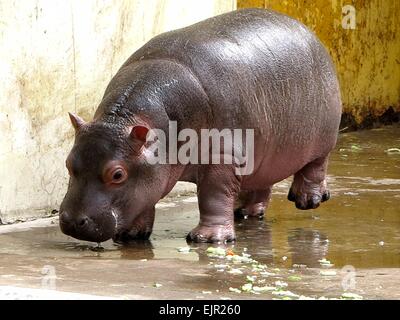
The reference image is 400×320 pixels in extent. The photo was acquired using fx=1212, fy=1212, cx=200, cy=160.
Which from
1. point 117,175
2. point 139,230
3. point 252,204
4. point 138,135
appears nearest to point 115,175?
point 117,175

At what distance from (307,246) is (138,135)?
1294mm

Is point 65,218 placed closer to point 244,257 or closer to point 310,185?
point 244,257

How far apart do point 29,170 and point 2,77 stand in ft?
2.26

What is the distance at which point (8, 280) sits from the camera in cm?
601

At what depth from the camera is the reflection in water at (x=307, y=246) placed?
23.0 feet

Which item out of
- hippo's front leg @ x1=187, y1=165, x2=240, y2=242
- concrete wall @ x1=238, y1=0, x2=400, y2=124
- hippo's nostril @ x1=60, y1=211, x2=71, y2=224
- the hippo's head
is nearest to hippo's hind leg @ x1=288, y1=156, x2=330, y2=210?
hippo's front leg @ x1=187, y1=165, x2=240, y2=242

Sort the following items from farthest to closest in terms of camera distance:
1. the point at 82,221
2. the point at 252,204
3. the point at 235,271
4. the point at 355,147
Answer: the point at 355,147, the point at 252,204, the point at 82,221, the point at 235,271

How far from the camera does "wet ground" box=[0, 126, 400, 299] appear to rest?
595 cm

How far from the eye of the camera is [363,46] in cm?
1401

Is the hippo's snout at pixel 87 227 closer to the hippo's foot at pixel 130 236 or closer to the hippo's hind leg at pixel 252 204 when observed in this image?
the hippo's foot at pixel 130 236

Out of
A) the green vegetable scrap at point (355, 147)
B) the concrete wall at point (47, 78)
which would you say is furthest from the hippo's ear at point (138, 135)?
the green vegetable scrap at point (355, 147)

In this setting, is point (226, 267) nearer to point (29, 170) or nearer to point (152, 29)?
point (29, 170)

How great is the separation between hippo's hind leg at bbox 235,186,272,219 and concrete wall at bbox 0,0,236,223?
1.25 m

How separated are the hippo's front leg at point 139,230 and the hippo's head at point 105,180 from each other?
306 millimetres
